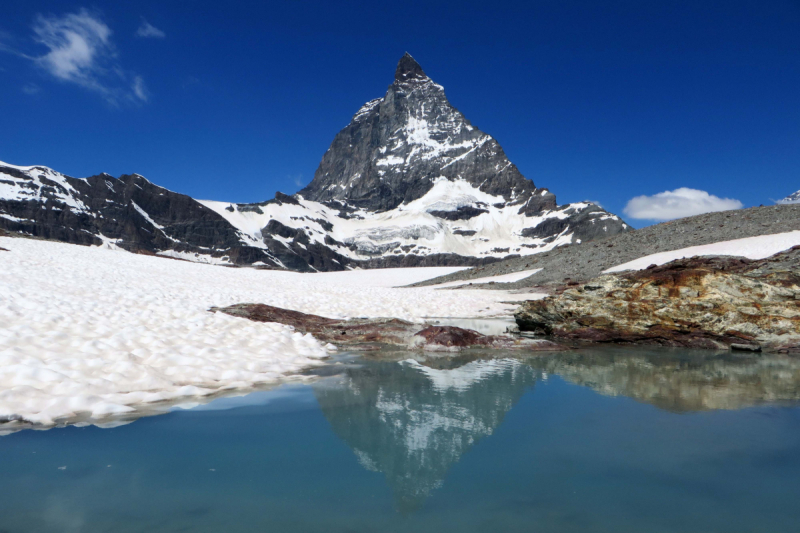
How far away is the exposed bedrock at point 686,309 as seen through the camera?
8875 mm

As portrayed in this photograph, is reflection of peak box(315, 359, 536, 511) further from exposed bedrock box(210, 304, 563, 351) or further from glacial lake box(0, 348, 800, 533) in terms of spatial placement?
exposed bedrock box(210, 304, 563, 351)

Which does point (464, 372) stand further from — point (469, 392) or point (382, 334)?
point (382, 334)

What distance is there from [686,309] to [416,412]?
752 cm

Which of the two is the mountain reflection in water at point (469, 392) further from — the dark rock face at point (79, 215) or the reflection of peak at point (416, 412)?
the dark rock face at point (79, 215)

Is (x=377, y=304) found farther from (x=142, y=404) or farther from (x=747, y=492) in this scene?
(x=747, y=492)

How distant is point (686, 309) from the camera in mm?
9414

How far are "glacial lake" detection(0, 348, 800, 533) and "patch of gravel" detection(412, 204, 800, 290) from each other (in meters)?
23.2

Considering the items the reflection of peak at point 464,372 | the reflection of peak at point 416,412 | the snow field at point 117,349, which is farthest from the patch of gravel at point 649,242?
the reflection of peak at point 416,412

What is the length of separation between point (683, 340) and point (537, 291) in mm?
15512

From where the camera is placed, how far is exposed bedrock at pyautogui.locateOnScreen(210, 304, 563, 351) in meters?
9.03

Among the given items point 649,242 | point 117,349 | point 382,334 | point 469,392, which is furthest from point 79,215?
point 469,392

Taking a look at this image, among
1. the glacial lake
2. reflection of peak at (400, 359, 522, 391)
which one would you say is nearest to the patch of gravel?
reflection of peak at (400, 359, 522, 391)

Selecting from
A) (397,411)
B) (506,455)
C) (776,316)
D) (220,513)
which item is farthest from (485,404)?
(776,316)

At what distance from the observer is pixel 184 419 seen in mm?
4410
